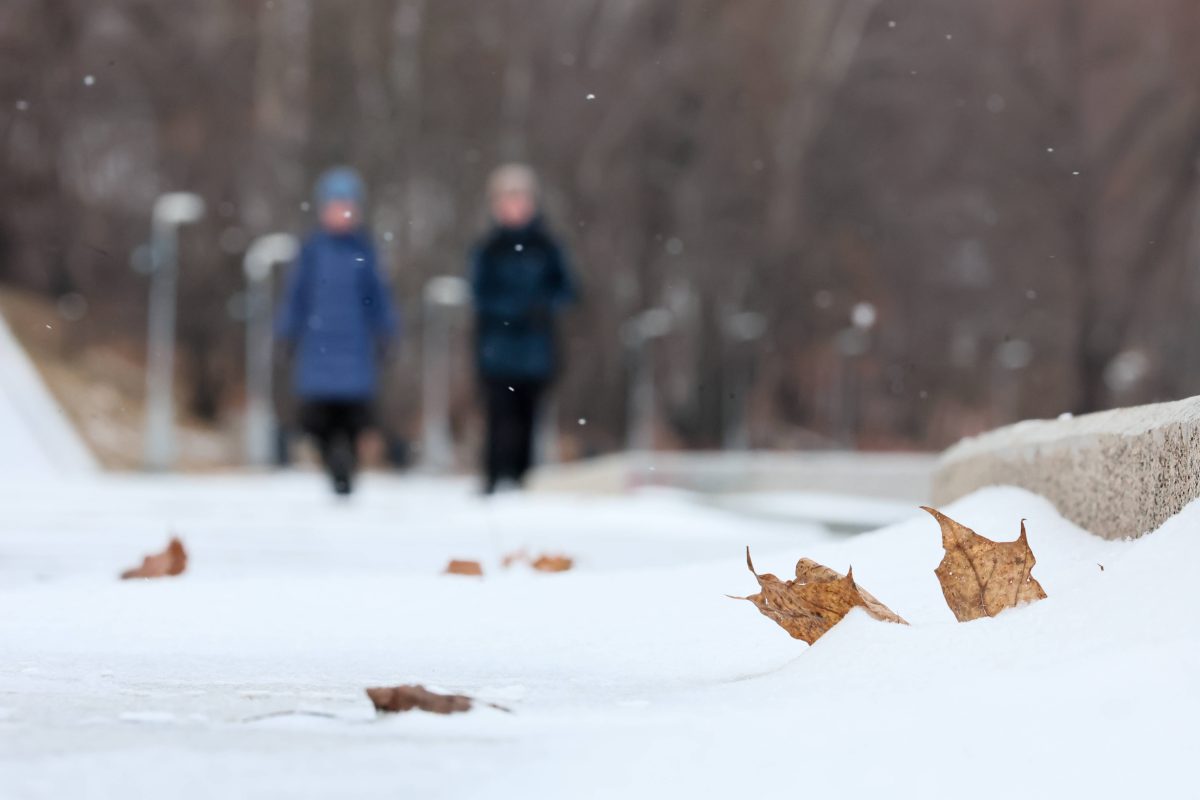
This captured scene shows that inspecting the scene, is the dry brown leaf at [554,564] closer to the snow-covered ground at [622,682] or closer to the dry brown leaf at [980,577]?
the snow-covered ground at [622,682]

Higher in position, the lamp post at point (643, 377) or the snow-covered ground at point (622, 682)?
the lamp post at point (643, 377)

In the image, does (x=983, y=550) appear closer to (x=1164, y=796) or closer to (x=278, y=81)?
(x=1164, y=796)

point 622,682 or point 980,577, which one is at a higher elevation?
point 980,577

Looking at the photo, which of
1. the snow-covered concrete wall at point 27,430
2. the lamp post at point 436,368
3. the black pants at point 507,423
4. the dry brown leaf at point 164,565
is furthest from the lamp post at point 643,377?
the dry brown leaf at point 164,565

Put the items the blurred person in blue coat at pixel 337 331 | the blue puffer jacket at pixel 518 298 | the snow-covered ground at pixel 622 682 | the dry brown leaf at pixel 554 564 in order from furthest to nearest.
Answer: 1. the blue puffer jacket at pixel 518 298
2. the blurred person in blue coat at pixel 337 331
3. the dry brown leaf at pixel 554 564
4. the snow-covered ground at pixel 622 682

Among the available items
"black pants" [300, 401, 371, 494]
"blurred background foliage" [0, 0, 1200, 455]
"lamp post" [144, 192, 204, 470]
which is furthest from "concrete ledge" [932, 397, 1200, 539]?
"blurred background foliage" [0, 0, 1200, 455]

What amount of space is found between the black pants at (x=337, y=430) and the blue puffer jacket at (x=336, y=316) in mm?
92

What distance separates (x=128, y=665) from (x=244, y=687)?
1.36 ft

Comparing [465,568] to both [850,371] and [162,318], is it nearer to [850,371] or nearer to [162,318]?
[162,318]

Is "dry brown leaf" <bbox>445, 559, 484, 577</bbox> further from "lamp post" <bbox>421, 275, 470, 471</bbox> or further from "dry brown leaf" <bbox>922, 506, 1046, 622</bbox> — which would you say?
"lamp post" <bbox>421, 275, 470, 471</bbox>

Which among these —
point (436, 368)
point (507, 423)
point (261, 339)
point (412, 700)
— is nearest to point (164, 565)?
point (412, 700)

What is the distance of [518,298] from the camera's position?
10.7 metres

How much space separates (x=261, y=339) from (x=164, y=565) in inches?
1168

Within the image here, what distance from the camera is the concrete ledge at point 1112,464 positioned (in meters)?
3.14
